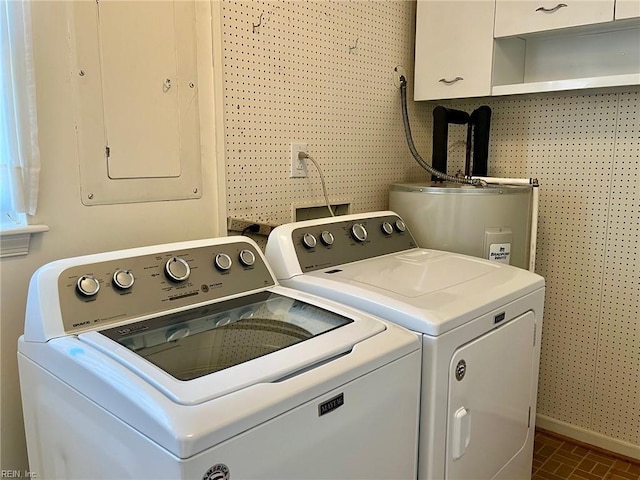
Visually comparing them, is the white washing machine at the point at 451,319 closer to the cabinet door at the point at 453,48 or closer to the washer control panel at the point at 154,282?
the washer control panel at the point at 154,282

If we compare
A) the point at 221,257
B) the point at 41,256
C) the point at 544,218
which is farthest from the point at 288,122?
the point at 544,218

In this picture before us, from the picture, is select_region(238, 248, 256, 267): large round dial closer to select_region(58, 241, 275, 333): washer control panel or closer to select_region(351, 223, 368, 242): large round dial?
select_region(58, 241, 275, 333): washer control panel

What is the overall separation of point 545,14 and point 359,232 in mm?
1089

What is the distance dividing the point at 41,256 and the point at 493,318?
47.3 inches

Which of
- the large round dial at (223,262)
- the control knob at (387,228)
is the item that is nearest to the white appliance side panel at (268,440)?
the large round dial at (223,262)

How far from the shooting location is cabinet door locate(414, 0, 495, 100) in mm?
2125

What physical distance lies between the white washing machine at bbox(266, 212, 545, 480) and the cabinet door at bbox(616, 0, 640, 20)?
0.97 m

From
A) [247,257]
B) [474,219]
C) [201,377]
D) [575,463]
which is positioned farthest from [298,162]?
[575,463]

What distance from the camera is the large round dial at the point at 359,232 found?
6.00 feet

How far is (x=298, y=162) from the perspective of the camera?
6.40 ft

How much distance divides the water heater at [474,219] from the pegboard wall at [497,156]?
0.32m

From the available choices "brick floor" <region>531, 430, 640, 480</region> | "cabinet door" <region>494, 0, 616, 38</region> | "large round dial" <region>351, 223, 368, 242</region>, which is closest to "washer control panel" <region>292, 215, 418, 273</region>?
"large round dial" <region>351, 223, 368, 242</region>

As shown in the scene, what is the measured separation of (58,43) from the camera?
1302mm

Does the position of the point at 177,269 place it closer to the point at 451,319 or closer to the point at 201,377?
the point at 201,377
